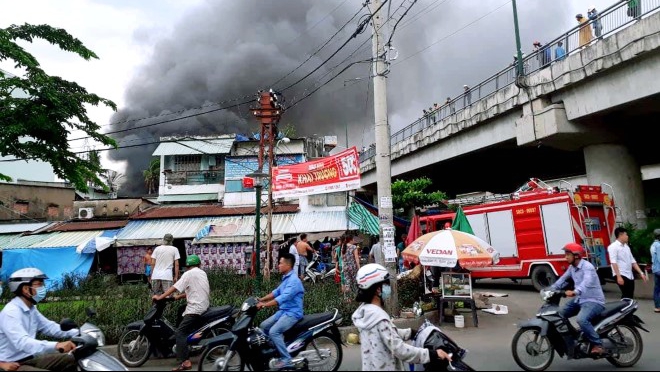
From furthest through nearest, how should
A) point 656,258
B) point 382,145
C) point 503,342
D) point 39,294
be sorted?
point 382,145, point 656,258, point 503,342, point 39,294

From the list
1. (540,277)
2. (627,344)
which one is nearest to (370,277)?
(627,344)

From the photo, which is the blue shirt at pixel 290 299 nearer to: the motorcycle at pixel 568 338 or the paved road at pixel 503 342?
the paved road at pixel 503 342

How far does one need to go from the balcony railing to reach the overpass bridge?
13.7 metres

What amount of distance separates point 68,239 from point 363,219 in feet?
45.2

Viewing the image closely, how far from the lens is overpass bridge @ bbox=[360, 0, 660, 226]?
1143cm

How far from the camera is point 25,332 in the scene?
13.5ft

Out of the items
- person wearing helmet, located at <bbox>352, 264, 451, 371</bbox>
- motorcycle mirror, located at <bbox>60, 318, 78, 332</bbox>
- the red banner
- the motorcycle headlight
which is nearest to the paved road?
person wearing helmet, located at <bbox>352, 264, 451, 371</bbox>

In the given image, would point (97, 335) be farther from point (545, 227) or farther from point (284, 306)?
point (545, 227)

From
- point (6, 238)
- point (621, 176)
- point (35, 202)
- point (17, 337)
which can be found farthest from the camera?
point (35, 202)

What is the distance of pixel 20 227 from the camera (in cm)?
2339

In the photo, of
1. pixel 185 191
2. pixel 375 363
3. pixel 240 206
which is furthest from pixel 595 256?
pixel 185 191

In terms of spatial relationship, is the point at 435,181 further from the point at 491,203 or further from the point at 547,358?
the point at 547,358

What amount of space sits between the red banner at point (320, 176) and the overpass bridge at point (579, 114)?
706cm

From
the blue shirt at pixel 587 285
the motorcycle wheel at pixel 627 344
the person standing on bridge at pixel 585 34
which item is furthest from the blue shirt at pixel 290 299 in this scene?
the person standing on bridge at pixel 585 34
